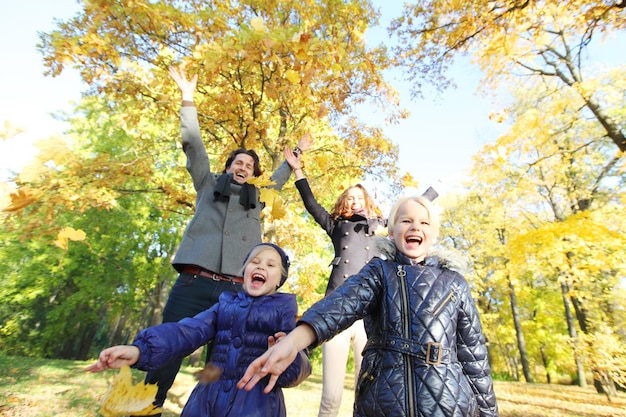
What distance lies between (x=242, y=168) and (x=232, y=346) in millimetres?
1614

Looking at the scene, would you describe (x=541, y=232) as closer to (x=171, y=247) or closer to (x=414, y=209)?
(x=414, y=209)

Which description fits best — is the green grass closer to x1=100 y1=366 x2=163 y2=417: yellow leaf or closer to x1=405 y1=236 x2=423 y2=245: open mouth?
x1=100 y1=366 x2=163 y2=417: yellow leaf

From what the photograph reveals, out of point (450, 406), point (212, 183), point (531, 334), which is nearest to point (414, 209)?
point (450, 406)

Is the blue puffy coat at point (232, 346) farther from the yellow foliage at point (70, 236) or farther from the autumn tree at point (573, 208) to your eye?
the autumn tree at point (573, 208)

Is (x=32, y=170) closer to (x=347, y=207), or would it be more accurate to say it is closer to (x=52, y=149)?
(x=52, y=149)

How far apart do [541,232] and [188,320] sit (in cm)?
708

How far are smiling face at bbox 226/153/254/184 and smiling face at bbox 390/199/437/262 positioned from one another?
1549 mm

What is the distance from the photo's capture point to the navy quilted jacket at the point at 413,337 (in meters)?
1.31

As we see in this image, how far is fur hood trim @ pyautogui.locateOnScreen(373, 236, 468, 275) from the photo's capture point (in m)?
1.68

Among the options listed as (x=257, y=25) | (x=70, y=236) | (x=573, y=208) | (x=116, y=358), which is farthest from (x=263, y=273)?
(x=573, y=208)

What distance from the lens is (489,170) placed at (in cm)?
861

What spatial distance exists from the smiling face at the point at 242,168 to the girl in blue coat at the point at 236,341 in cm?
103

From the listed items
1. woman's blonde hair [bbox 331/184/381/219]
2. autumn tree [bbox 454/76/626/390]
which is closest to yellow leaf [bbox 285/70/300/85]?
woman's blonde hair [bbox 331/184/381/219]

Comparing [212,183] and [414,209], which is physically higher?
[212,183]
